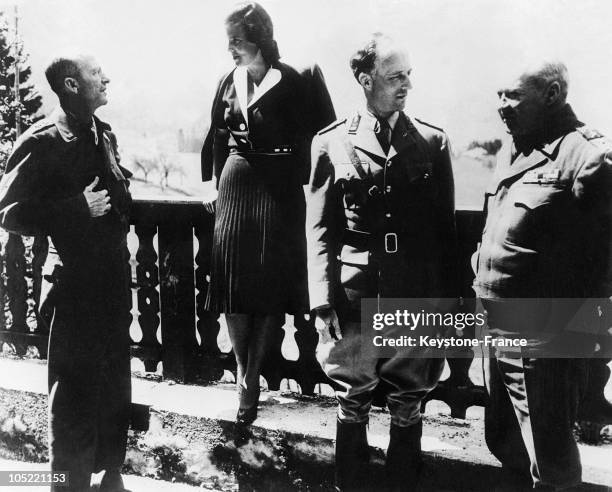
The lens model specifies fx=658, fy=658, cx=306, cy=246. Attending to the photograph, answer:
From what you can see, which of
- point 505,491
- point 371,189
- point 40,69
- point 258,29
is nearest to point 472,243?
point 371,189

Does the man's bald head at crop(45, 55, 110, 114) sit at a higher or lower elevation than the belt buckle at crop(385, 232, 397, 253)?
higher

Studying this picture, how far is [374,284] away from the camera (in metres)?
3.37

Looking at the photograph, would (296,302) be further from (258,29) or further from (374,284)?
(258,29)

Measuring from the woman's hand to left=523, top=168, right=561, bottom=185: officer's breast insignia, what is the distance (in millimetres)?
1722

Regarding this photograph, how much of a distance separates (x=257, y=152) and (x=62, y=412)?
1856 millimetres

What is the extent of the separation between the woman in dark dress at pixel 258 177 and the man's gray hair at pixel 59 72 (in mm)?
831

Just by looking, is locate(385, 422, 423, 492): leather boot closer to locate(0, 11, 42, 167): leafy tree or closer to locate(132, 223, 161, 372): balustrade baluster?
locate(132, 223, 161, 372): balustrade baluster

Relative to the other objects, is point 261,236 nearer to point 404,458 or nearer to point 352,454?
point 352,454

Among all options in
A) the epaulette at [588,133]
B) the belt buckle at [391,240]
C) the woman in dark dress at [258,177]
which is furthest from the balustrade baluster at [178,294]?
the epaulette at [588,133]

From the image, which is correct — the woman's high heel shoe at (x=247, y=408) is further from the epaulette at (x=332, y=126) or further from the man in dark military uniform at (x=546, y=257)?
the epaulette at (x=332, y=126)

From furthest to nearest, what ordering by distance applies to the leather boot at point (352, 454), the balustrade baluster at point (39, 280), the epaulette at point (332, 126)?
the balustrade baluster at point (39, 280), the leather boot at point (352, 454), the epaulette at point (332, 126)

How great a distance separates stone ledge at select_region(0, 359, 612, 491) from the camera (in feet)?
11.4

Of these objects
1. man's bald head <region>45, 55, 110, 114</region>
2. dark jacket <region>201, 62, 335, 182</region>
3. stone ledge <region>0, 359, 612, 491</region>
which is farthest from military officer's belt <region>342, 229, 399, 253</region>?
man's bald head <region>45, 55, 110, 114</region>

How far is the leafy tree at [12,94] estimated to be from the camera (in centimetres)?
410
